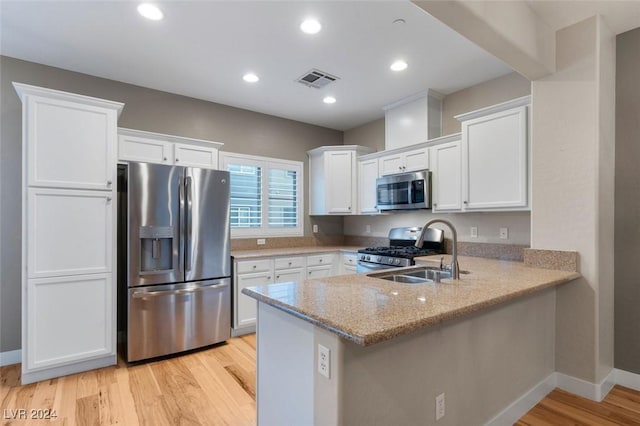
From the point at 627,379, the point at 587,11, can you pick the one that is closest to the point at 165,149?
the point at 587,11

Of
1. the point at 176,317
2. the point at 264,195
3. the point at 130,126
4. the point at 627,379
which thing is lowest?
the point at 627,379

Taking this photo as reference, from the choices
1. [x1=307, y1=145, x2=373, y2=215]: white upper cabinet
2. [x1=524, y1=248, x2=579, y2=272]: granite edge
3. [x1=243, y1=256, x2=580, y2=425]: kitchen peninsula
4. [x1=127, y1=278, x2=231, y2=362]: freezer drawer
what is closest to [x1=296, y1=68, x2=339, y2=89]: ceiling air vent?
[x1=307, y1=145, x2=373, y2=215]: white upper cabinet

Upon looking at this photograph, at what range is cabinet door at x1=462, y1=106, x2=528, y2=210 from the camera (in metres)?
2.77

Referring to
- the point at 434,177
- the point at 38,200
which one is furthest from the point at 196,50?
the point at 434,177

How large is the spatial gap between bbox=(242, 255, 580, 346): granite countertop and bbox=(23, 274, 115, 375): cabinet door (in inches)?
74.0

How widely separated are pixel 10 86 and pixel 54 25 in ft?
3.19

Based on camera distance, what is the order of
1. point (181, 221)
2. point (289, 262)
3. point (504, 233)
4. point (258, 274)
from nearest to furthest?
point (181, 221) < point (504, 233) < point (258, 274) < point (289, 262)

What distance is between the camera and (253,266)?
144 inches

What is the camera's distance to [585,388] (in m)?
2.28

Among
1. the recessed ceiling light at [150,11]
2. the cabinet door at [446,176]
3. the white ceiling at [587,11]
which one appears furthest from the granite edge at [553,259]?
the recessed ceiling light at [150,11]

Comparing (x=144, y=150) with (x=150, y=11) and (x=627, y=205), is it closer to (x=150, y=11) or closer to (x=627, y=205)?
(x=150, y=11)

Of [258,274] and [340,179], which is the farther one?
[340,179]

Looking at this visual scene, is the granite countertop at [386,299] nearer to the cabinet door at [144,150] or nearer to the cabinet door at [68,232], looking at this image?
the cabinet door at [68,232]

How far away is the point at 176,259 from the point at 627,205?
12.5ft
